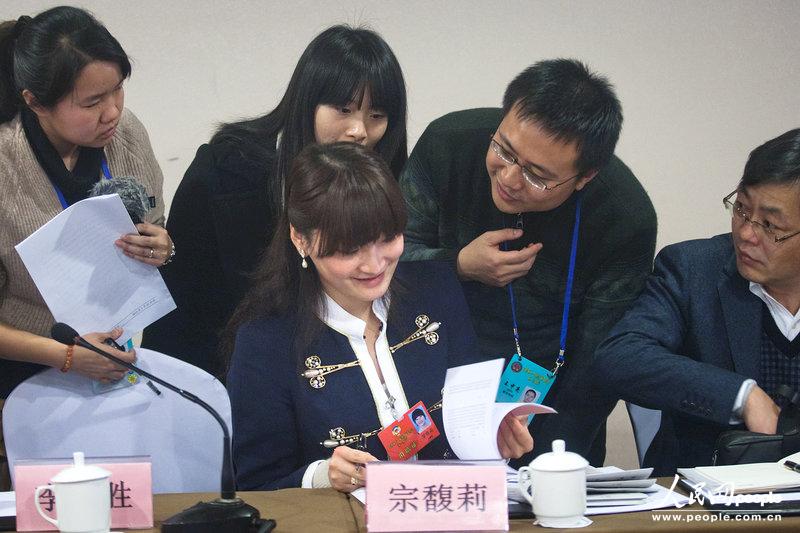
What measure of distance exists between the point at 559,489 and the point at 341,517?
358 millimetres

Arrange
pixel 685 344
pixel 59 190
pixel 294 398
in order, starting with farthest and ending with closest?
pixel 685 344 < pixel 59 190 < pixel 294 398

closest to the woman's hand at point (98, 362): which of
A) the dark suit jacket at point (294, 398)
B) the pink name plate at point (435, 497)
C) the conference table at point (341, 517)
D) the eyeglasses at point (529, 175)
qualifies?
the dark suit jacket at point (294, 398)

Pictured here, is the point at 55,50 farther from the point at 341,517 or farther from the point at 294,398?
the point at 341,517

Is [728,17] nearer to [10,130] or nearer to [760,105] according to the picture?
[760,105]

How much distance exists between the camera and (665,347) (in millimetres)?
2256

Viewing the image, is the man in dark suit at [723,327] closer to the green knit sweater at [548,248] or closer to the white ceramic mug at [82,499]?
the green knit sweater at [548,248]

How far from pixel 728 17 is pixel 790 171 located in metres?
1.48

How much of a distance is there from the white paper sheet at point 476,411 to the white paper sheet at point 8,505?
0.73 metres

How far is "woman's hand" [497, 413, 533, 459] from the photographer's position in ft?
5.97

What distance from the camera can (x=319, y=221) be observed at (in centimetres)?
186

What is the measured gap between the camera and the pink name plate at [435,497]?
150cm

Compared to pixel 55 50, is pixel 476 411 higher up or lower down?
lower down

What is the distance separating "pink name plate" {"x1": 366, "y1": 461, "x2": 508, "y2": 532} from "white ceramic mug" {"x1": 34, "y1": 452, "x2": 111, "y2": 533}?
15.7 inches

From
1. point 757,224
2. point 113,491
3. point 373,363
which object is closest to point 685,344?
point 757,224
